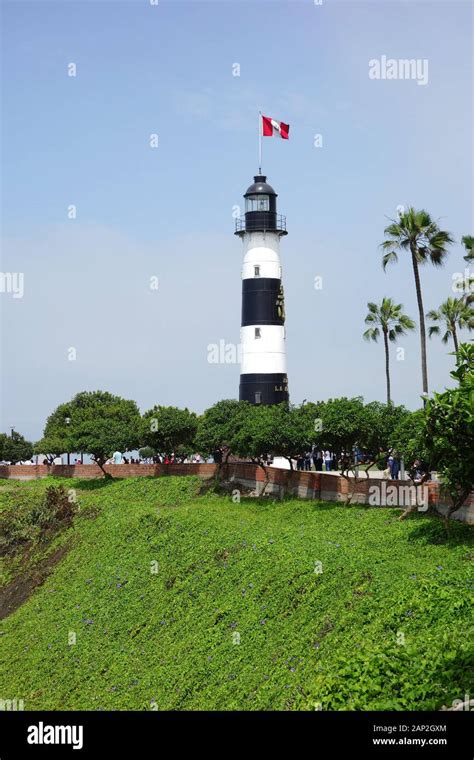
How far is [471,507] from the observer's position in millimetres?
32469

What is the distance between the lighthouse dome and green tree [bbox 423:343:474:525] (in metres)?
33.8

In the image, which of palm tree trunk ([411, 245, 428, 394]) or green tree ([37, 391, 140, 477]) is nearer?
palm tree trunk ([411, 245, 428, 394])

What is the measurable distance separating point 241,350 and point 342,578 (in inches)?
1366

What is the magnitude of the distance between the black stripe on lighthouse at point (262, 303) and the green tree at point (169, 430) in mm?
7108

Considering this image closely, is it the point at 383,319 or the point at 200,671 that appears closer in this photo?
the point at 200,671

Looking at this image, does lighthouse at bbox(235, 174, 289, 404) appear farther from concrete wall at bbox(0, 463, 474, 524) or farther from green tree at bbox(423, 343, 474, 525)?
green tree at bbox(423, 343, 474, 525)

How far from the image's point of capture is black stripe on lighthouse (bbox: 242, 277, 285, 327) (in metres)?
59.6

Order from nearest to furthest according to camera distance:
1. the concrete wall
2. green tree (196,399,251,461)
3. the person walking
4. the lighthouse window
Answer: the concrete wall, green tree (196,399,251,461), the person walking, the lighthouse window

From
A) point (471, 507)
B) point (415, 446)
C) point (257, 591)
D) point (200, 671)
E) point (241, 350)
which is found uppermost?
point (241, 350)

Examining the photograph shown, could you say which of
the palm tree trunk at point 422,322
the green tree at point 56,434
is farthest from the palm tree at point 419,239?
the green tree at point 56,434
